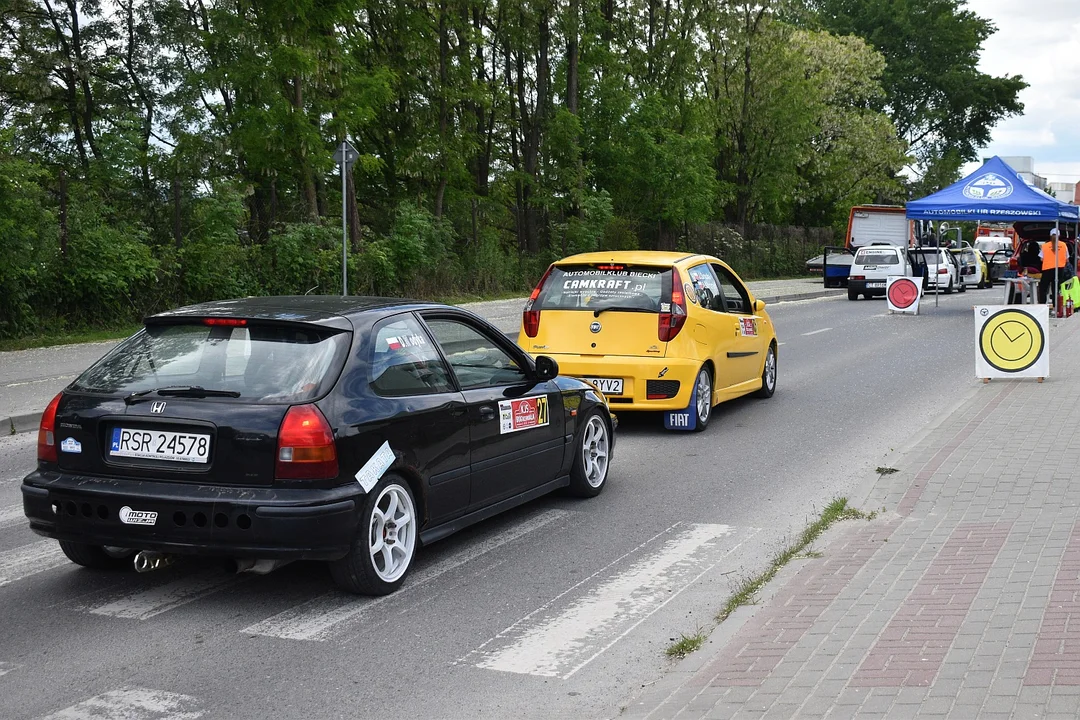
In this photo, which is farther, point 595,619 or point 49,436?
point 49,436

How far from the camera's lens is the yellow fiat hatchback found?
34.8 ft

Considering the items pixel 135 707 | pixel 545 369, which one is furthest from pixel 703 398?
pixel 135 707

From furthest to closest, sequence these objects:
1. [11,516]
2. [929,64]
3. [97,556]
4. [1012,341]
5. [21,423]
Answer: [929,64] < [1012,341] < [21,423] < [11,516] < [97,556]

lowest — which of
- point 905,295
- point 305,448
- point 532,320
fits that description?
point 905,295

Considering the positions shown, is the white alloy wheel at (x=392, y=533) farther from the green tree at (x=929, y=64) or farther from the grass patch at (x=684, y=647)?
the green tree at (x=929, y=64)

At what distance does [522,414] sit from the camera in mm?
7121

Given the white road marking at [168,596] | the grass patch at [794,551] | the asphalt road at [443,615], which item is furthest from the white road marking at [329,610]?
the grass patch at [794,551]

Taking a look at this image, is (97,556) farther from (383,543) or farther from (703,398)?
(703,398)

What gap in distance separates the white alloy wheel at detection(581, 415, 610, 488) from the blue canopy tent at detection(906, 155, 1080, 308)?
18.8 meters

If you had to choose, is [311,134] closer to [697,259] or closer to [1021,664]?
[697,259]

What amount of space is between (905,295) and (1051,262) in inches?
181

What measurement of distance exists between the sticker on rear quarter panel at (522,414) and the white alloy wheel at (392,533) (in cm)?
101

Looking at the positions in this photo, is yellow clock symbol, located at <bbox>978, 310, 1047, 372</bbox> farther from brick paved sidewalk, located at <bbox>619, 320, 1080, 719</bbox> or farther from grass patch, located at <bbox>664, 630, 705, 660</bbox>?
grass patch, located at <bbox>664, 630, 705, 660</bbox>

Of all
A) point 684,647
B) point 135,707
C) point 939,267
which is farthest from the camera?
point 939,267
